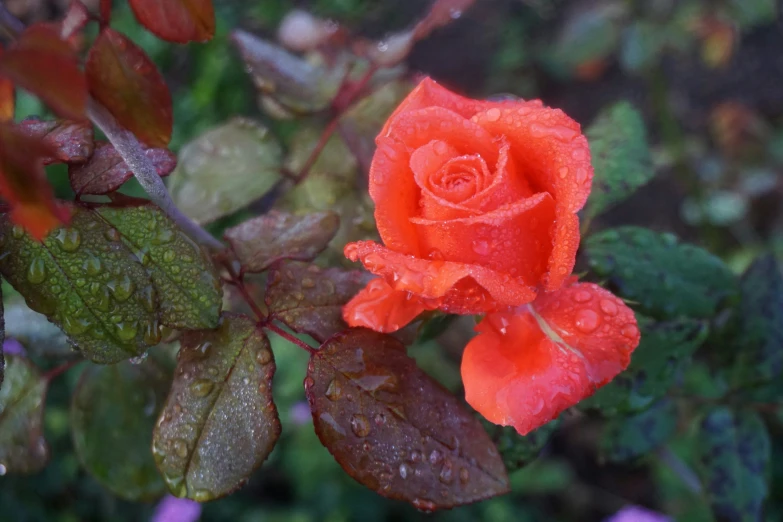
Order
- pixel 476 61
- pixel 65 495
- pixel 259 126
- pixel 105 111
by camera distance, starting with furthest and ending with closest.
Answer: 1. pixel 476 61
2. pixel 65 495
3. pixel 259 126
4. pixel 105 111

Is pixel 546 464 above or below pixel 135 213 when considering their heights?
below

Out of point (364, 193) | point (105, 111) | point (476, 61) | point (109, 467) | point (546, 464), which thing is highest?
point (105, 111)

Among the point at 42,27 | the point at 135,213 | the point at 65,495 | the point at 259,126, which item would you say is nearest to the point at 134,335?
the point at 135,213

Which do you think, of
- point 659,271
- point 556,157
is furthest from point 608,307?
point 659,271

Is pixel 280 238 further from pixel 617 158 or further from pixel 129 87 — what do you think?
pixel 617 158

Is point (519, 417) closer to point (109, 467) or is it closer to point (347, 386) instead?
point (347, 386)

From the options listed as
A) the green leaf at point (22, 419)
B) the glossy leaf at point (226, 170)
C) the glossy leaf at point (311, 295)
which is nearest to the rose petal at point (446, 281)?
the glossy leaf at point (311, 295)

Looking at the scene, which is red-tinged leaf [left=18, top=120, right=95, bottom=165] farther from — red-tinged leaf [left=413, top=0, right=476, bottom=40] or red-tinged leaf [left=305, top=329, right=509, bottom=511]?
red-tinged leaf [left=413, top=0, right=476, bottom=40]
